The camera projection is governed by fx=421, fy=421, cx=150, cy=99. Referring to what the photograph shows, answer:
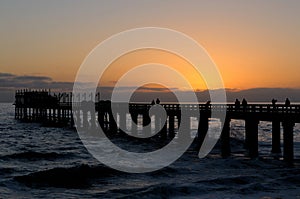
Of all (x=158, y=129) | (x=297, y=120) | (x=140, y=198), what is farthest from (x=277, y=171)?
(x=158, y=129)

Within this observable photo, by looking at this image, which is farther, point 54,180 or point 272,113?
point 272,113

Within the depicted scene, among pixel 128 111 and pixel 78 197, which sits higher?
pixel 128 111

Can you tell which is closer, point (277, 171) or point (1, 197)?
point (1, 197)

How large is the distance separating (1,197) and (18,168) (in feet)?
28.9

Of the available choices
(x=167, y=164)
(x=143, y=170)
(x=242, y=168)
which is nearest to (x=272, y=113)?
(x=242, y=168)

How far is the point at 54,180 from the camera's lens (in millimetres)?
23594

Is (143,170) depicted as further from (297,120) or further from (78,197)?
(297,120)

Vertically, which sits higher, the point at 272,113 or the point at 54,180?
the point at 272,113

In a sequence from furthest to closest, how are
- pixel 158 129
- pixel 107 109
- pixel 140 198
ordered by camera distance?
pixel 107 109
pixel 158 129
pixel 140 198

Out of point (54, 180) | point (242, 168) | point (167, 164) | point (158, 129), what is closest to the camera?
point (54, 180)

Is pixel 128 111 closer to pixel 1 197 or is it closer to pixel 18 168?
pixel 18 168

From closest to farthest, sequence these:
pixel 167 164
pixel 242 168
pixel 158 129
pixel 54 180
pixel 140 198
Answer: pixel 140 198, pixel 54 180, pixel 242 168, pixel 167 164, pixel 158 129

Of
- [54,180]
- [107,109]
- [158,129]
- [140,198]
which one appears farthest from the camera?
[107,109]

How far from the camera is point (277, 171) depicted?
25.0 m
